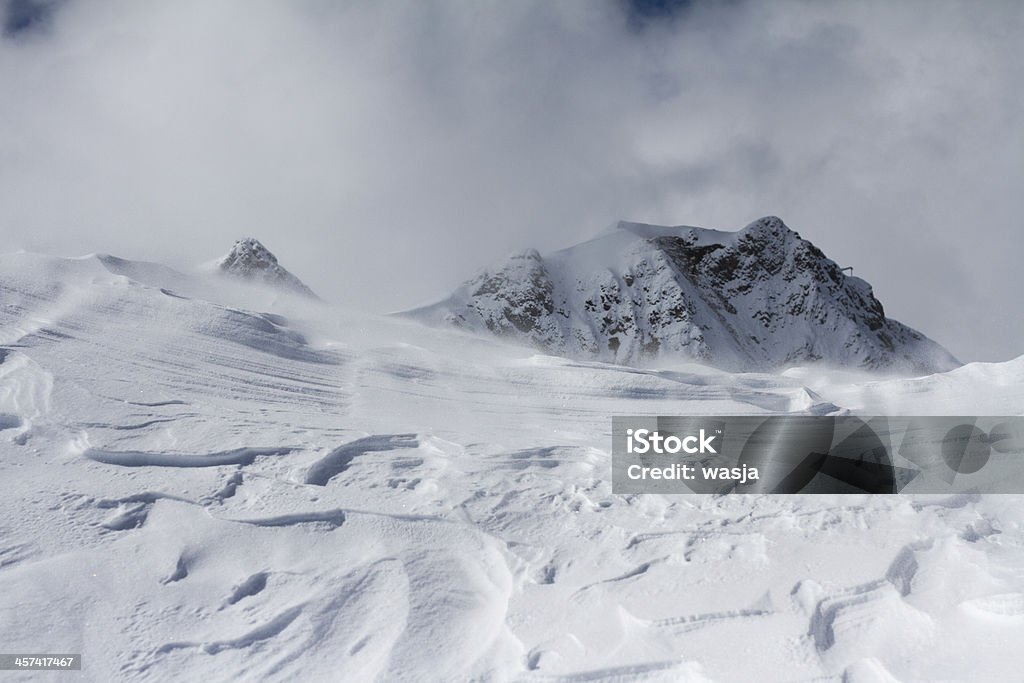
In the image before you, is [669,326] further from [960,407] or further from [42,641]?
[42,641]

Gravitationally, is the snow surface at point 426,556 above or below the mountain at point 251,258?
below

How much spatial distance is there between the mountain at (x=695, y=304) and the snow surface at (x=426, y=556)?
7695 centimetres

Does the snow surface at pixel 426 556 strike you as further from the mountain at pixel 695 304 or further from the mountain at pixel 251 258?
the mountain at pixel 695 304

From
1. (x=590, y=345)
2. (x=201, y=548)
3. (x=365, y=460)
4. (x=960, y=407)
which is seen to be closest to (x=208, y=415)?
(x=365, y=460)

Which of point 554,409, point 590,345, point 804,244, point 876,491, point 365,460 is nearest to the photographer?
point 876,491

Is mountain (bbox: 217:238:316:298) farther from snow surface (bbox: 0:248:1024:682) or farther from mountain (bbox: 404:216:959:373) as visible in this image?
mountain (bbox: 404:216:959:373)

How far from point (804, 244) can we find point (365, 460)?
131514 mm

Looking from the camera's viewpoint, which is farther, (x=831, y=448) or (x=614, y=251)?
(x=614, y=251)

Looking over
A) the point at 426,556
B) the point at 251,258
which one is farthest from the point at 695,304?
the point at 426,556

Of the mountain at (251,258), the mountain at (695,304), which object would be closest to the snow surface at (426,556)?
the mountain at (251,258)

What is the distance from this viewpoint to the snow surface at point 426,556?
17.4ft

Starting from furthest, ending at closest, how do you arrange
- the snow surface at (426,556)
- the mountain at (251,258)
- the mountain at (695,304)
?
the mountain at (695,304)
the mountain at (251,258)
the snow surface at (426,556)

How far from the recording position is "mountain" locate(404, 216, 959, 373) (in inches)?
4070

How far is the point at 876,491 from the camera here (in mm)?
7484
